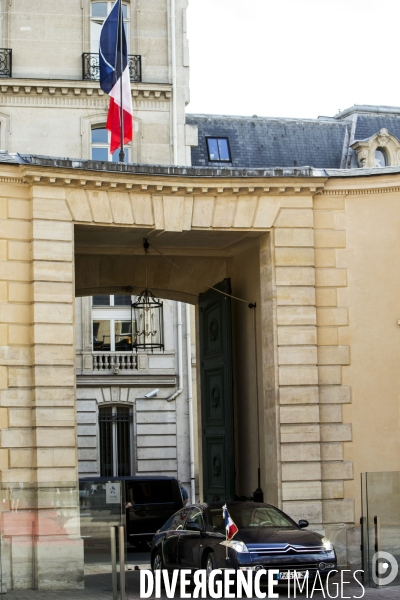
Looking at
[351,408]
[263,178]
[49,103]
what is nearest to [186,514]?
[351,408]

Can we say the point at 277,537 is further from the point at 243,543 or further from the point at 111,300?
the point at 111,300

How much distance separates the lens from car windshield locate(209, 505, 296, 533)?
1758cm

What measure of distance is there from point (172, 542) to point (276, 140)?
68.6 feet

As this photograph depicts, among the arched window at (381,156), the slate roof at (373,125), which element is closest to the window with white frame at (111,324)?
the arched window at (381,156)

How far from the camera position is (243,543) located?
54.3 ft

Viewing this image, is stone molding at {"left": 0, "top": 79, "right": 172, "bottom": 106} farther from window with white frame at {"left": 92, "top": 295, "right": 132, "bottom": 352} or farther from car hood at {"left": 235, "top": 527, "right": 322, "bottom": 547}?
car hood at {"left": 235, "top": 527, "right": 322, "bottom": 547}

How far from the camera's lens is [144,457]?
Answer: 3625cm

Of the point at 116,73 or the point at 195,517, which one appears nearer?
the point at 195,517

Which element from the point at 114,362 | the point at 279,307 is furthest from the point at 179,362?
the point at 279,307

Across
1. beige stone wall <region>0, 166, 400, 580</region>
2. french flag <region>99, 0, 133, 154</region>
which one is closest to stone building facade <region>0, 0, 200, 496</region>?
french flag <region>99, 0, 133, 154</region>

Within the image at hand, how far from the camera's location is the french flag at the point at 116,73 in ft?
73.7

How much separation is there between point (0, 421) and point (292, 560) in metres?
5.40

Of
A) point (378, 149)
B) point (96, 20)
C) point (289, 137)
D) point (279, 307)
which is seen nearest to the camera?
point (279, 307)

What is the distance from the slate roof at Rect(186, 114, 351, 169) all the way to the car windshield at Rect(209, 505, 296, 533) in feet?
64.1
